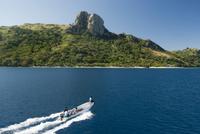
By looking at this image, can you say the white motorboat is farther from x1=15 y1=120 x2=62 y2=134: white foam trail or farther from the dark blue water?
the dark blue water

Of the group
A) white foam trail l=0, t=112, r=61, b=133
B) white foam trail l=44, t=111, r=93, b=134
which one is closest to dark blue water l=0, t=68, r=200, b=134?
white foam trail l=44, t=111, r=93, b=134

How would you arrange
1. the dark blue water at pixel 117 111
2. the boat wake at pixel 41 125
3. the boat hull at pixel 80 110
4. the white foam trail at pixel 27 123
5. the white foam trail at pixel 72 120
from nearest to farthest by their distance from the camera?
the boat wake at pixel 41 125 → the white foam trail at pixel 72 120 → the white foam trail at pixel 27 123 → the dark blue water at pixel 117 111 → the boat hull at pixel 80 110

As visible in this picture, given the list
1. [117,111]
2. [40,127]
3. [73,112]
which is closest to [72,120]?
[73,112]

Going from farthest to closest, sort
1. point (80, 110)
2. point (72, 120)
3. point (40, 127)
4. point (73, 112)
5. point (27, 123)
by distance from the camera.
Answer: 1. point (80, 110)
2. point (73, 112)
3. point (72, 120)
4. point (27, 123)
5. point (40, 127)

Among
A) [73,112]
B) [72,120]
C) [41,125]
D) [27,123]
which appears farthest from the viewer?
[73,112]

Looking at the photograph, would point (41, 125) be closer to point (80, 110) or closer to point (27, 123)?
point (27, 123)

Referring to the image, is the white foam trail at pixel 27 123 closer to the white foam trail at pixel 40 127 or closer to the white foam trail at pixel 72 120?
the white foam trail at pixel 40 127

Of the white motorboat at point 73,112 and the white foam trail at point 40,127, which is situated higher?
the white motorboat at point 73,112

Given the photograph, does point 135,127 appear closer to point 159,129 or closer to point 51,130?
point 159,129

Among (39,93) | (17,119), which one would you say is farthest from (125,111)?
(39,93)

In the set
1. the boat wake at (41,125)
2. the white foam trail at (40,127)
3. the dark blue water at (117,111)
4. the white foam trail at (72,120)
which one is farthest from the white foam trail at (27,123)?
the white foam trail at (72,120)
